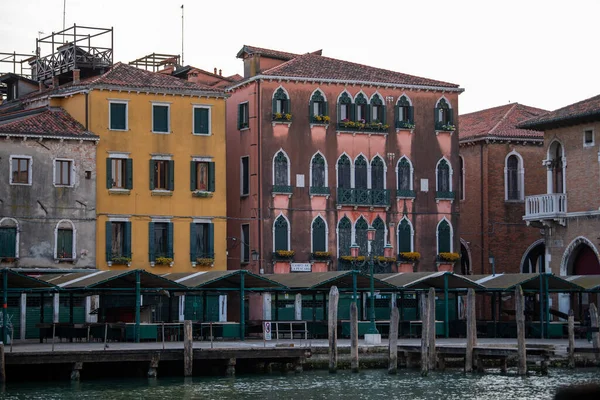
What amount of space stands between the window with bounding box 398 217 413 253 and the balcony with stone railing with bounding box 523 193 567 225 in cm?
536

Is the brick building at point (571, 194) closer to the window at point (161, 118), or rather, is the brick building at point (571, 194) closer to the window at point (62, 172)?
the window at point (161, 118)

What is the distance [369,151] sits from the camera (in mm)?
46469

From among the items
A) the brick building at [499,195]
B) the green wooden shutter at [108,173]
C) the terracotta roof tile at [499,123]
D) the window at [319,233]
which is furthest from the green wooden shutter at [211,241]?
the terracotta roof tile at [499,123]

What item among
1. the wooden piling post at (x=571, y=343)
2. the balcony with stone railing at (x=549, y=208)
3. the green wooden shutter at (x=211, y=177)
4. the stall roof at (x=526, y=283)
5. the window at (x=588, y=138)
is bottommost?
the wooden piling post at (x=571, y=343)

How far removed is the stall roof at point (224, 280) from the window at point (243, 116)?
939 cm

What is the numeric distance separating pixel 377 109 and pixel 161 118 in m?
9.05

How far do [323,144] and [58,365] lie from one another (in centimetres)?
1869

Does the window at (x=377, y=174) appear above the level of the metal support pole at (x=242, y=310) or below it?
above

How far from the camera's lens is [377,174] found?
4656 centimetres

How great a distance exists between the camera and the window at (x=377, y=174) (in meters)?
46.4

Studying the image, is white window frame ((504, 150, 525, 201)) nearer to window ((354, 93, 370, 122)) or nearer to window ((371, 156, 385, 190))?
window ((371, 156, 385, 190))

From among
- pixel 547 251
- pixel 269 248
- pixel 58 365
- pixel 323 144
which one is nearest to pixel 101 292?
pixel 58 365

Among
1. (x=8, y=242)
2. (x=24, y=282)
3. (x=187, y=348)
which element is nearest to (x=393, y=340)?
(x=187, y=348)

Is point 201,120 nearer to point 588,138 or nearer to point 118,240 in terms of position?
point 118,240
